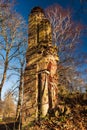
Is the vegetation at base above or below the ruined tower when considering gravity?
below

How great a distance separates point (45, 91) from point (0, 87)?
4.13 meters

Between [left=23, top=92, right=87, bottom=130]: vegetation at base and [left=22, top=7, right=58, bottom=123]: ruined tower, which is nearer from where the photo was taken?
[left=23, top=92, right=87, bottom=130]: vegetation at base

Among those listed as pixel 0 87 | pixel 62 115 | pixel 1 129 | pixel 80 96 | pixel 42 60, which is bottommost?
pixel 1 129

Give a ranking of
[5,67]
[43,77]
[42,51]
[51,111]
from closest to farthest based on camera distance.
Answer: [51,111], [43,77], [42,51], [5,67]

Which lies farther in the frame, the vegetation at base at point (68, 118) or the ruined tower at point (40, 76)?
the ruined tower at point (40, 76)

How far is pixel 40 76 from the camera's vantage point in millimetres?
10953

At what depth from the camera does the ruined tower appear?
10.3 metres

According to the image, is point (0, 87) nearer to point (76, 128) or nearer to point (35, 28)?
point (35, 28)

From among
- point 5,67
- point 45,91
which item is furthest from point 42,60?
point 5,67

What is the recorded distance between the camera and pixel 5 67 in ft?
45.9

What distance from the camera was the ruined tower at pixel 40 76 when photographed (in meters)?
10.3

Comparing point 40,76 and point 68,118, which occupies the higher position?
point 40,76

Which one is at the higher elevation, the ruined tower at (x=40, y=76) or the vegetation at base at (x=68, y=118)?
the ruined tower at (x=40, y=76)

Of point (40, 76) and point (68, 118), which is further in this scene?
point (40, 76)
